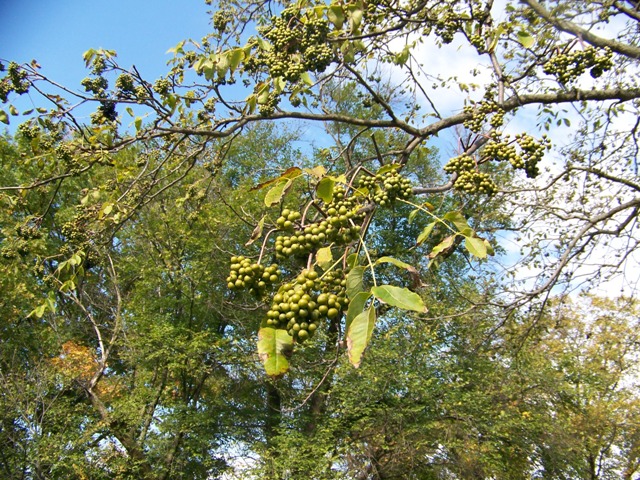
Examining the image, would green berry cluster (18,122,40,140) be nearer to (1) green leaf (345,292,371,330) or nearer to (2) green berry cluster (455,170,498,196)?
(2) green berry cluster (455,170,498,196)

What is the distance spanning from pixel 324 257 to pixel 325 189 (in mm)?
243

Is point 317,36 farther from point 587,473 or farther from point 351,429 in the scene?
point 587,473

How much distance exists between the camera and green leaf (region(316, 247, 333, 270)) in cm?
113

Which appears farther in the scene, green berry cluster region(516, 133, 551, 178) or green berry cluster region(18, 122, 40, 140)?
green berry cluster region(18, 122, 40, 140)

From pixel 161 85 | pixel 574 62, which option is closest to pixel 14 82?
pixel 161 85

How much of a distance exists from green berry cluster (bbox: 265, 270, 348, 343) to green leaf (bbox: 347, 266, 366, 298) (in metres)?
0.07

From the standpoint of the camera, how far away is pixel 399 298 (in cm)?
102

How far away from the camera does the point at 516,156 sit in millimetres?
2160

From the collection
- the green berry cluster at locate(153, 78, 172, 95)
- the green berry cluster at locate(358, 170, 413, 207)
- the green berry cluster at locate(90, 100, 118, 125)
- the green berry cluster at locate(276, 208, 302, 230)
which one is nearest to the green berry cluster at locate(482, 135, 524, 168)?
the green berry cluster at locate(358, 170, 413, 207)

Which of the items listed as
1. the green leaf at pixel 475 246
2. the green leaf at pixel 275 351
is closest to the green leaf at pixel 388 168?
the green leaf at pixel 475 246

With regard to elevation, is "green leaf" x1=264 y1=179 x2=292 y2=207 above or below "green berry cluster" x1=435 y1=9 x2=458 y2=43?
below

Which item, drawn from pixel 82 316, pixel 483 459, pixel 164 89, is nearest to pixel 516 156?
pixel 164 89

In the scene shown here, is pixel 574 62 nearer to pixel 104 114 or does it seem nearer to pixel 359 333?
pixel 359 333

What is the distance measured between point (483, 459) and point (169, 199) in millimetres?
10484
